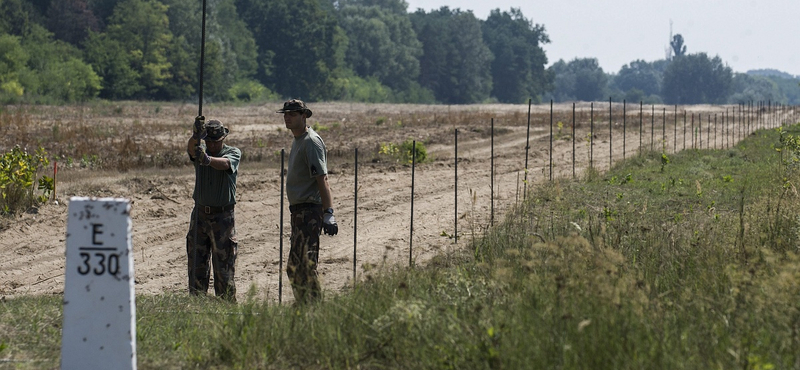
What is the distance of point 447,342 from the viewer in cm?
483

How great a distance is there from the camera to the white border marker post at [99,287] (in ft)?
15.1

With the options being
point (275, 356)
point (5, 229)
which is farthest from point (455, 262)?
point (5, 229)

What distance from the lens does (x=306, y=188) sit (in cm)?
702

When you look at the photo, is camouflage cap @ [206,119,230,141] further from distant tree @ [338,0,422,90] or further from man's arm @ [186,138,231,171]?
distant tree @ [338,0,422,90]

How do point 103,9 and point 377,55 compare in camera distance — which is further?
point 377,55

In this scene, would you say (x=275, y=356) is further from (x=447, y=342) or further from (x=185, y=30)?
(x=185, y=30)

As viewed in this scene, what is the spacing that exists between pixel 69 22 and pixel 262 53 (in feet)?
71.7

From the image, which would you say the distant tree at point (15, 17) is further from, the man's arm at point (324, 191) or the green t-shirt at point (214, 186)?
the man's arm at point (324, 191)

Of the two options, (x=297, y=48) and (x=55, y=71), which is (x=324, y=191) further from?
(x=297, y=48)

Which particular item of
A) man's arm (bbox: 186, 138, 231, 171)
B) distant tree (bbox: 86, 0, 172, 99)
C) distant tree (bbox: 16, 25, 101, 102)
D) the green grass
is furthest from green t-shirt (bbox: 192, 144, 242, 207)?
distant tree (bbox: 86, 0, 172, 99)

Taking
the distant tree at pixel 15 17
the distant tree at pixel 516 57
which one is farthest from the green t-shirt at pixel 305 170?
the distant tree at pixel 516 57

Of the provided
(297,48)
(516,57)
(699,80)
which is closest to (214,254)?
(297,48)

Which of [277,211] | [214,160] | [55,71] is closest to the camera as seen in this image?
[214,160]

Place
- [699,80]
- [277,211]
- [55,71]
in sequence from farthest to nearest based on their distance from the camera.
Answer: [699,80] → [55,71] → [277,211]
